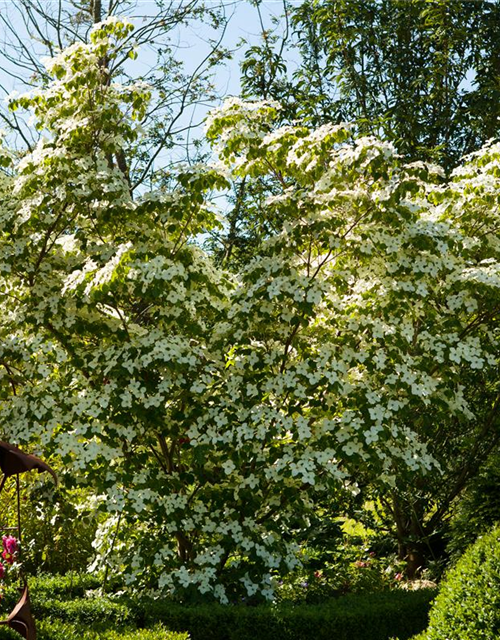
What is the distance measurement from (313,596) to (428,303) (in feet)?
6.04

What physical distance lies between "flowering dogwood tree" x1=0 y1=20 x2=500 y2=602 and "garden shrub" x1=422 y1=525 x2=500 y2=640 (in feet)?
3.82

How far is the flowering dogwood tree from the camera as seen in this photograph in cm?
438

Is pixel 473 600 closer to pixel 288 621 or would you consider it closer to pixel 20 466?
pixel 288 621

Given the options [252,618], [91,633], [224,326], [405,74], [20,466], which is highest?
[405,74]

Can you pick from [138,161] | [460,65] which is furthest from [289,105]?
[138,161]

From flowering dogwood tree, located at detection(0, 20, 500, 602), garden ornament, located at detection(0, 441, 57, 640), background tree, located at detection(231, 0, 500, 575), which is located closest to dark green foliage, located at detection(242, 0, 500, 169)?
background tree, located at detection(231, 0, 500, 575)

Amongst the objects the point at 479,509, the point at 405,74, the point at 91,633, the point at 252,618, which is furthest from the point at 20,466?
the point at 405,74

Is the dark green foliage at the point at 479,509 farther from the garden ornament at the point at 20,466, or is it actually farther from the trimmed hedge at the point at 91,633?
the garden ornament at the point at 20,466

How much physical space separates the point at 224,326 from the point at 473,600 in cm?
209

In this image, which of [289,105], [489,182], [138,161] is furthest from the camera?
[138,161]

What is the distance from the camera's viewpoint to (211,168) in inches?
179

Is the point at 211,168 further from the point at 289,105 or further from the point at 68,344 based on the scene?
the point at 289,105

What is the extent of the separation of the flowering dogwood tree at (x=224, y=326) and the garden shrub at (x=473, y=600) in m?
1.16

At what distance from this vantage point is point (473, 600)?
10.00 feet
